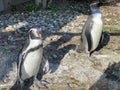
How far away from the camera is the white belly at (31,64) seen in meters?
3.64

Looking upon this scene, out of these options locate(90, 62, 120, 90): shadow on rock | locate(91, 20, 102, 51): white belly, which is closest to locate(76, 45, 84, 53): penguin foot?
locate(91, 20, 102, 51): white belly

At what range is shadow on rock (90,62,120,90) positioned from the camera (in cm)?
399

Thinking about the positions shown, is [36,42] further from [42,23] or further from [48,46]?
[42,23]

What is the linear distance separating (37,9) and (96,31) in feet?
8.31

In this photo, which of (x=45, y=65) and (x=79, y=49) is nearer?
(x=45, y=65)

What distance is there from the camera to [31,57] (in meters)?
3.65

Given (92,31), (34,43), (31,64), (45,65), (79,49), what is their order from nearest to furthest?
(34,43) → (31,64) → (45,65) → (92,31) → (79,49)

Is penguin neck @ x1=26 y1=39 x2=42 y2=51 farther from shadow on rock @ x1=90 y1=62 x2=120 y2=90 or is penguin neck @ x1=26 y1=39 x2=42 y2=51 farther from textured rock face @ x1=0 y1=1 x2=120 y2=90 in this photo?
shadow on rock @ x1=90 y1=62 x2=120 y2=90

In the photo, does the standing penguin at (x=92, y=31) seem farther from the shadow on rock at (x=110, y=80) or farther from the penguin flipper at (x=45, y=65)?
the penguin flipper at (x=45, y=65)

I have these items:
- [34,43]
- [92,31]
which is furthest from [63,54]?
[34,43]

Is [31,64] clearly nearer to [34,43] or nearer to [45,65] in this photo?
[34,43]

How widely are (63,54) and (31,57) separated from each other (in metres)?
1.18

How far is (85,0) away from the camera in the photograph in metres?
7.56

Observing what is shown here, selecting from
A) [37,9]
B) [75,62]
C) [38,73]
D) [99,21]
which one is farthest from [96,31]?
[37,9]
